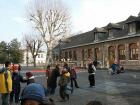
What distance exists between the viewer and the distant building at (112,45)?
4588 cm

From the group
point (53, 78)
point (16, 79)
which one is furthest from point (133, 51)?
point (16, 79)

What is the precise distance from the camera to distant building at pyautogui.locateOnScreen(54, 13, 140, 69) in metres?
45.9

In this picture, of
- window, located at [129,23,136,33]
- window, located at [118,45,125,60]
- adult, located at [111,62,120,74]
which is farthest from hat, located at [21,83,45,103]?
window, located at [118,45,125,60]

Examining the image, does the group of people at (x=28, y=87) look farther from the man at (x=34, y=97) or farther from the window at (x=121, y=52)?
the window at (x=121, y=52)

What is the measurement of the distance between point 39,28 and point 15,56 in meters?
50.1

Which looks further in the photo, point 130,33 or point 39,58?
point 39,58

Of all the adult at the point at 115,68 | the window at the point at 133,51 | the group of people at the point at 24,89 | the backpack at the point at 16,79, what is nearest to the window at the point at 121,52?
the window at the point at 133,51

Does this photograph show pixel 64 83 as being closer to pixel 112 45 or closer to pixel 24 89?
pixel 24 89

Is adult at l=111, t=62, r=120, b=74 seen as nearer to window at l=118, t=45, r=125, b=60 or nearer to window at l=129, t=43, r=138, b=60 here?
window at l=129, t=43, r=138, b=60

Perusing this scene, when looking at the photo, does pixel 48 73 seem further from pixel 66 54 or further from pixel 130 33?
pixel 66 54

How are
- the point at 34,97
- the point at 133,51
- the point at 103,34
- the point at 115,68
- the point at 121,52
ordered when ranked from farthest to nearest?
the point at 103,34, the point at 121,52, the point at 133,51, the point at 115,68, the point at 34,97

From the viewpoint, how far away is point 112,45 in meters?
51.5

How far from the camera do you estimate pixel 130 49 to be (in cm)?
4703

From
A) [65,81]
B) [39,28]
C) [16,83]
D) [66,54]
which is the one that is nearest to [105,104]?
[65,81]
